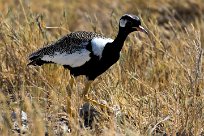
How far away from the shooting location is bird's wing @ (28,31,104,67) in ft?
15.5

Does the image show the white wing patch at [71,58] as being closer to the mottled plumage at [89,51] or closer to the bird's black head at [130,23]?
the mottled plumage at [89,51]

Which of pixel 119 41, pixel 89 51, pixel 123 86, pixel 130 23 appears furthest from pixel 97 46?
pixel 123 86

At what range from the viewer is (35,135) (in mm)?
3426

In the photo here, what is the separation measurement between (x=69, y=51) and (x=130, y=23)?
0.48 metres

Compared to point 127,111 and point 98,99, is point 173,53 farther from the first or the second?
point 127,111

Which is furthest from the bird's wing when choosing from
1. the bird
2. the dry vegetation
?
the dry vegetation

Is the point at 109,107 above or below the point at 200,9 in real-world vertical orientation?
below

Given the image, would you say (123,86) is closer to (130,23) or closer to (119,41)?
(119,41)

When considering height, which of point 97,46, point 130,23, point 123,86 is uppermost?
point 130,23

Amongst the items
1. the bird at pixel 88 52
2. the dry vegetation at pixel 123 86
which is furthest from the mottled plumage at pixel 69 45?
the dry vegetation at pixel 123 86

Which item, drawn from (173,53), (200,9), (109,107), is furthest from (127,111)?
(200,9)

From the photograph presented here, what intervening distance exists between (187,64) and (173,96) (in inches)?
38.9

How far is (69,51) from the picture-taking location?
15.8 ft

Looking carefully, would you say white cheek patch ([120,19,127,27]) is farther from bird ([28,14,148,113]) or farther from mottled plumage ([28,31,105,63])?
mottled plumage ([28,31,105,63])
